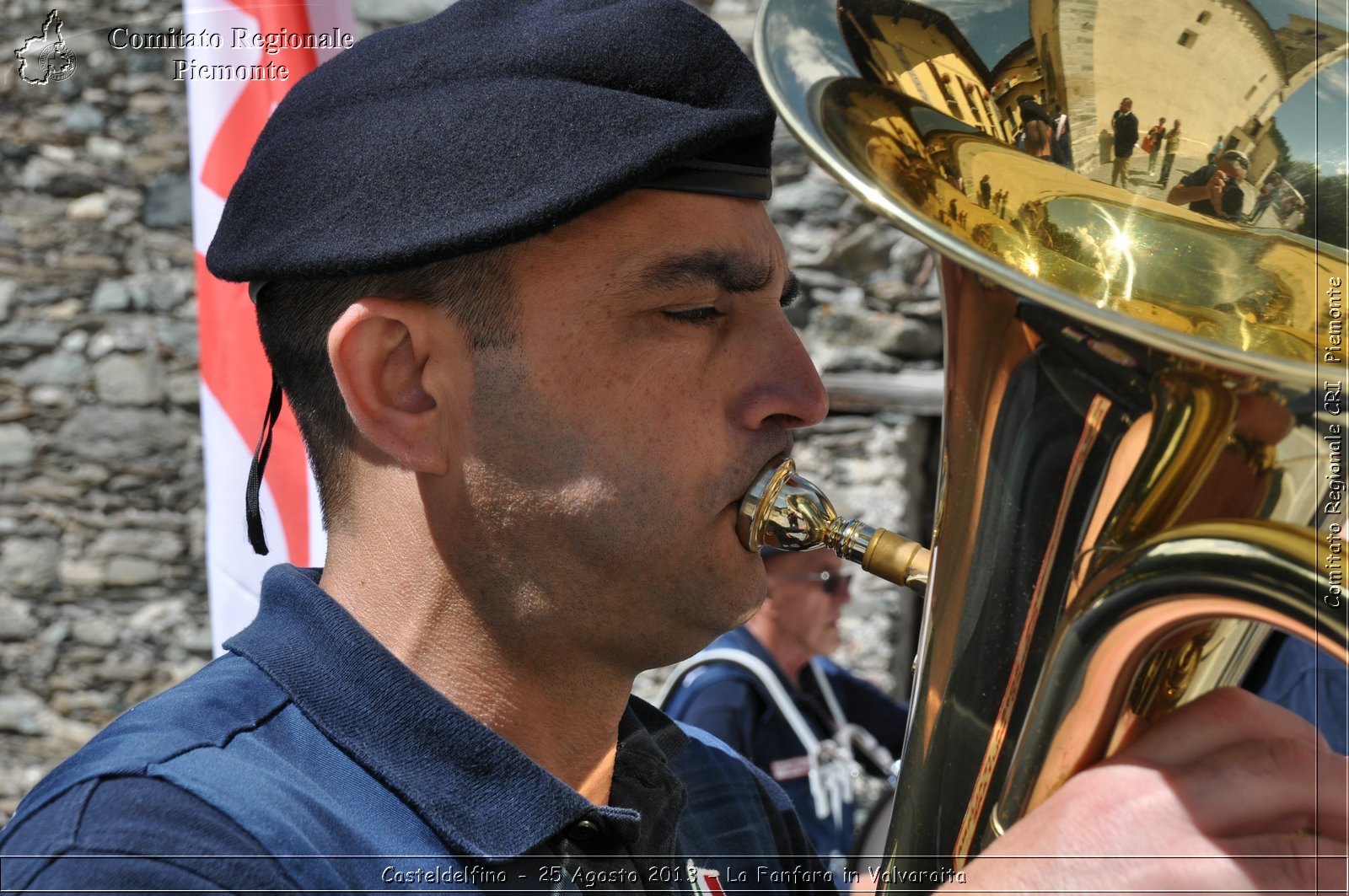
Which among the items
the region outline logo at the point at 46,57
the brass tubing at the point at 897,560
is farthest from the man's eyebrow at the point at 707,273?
the region outline logo at the point at 46,57

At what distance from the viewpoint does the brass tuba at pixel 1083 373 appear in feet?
3.14

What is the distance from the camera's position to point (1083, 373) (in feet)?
3.40

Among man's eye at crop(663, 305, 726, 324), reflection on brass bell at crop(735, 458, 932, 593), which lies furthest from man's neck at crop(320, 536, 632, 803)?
man's eye at crop(663, 305, 726, 324)

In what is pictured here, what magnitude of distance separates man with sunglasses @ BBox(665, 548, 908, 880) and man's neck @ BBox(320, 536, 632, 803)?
2.40 m

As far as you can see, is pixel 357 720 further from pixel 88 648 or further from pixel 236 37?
pixel 88 648

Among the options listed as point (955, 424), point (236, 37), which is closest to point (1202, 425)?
point (955, 424)

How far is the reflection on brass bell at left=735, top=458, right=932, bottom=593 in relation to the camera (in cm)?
123

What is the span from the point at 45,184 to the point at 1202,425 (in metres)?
5.16

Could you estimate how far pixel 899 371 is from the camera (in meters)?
5.40

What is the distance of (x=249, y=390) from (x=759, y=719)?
2.03 metres

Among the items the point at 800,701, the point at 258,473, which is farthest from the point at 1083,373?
the point at 800,701

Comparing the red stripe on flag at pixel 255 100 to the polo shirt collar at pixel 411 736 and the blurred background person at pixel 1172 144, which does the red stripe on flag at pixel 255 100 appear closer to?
the polo shirt collar at pixel 411 736

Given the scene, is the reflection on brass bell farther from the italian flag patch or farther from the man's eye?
the italian flag patch

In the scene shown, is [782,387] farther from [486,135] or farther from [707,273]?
[486,135]
